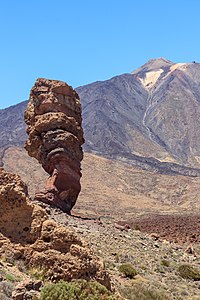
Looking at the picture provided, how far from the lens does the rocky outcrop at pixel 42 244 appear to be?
9.15 meters

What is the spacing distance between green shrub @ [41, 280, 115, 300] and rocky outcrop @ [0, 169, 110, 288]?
0.48 m

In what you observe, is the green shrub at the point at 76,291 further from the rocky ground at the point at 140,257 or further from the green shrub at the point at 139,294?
the rocky ground at the point at 140,257

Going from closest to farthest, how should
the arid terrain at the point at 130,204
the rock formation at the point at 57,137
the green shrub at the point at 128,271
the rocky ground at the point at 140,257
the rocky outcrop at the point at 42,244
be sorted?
the rocky outcrop at the point at 42,244, the arid terrain at the point at 130,204, the rocky ground at the point at 140,257, the green shrub at the point at 128,271, the rock formation at the point at 57,137

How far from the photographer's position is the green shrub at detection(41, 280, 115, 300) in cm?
775

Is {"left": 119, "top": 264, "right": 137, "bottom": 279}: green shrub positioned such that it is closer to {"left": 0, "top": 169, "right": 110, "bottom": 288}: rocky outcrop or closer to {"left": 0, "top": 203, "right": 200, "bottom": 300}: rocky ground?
{"left": 0, "top": 203, "right": 200, "bottom": 300}: rocky ground

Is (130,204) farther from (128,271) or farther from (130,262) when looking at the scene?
(128,271)

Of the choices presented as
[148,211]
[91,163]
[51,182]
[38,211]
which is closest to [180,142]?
[91,163]

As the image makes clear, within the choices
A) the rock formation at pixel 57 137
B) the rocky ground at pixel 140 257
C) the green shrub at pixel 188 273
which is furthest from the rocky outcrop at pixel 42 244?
the rock formation at pixel 57 137

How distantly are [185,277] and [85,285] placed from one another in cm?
1121

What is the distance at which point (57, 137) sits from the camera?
28.5 meters

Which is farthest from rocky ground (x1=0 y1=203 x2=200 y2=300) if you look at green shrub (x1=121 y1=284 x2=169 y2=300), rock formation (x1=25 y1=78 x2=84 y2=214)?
rock formation (x1=25 y1=78 x2=84 y2=214)

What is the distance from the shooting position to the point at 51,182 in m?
→ 28.0

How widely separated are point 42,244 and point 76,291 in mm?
1743

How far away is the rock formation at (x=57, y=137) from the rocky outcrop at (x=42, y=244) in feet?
55.0
